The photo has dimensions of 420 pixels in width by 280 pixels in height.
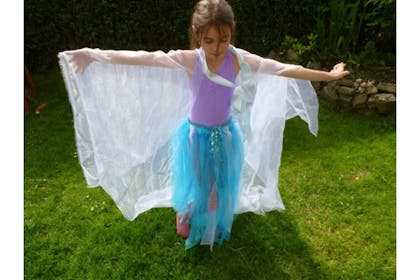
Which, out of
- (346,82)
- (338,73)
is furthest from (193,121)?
(346,82)

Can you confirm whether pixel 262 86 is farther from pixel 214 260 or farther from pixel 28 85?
pixel 28 85

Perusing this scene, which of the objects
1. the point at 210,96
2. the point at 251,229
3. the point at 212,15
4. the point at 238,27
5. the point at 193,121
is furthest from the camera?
the point at 238,27

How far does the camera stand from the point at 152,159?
243 centimetres

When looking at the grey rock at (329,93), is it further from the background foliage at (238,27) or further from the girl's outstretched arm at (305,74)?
the girl's outstretched arm at (305,74)

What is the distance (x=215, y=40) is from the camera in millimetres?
1815

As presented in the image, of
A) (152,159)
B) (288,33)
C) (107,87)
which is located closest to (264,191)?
(152,159)

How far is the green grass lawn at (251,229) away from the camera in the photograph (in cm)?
246

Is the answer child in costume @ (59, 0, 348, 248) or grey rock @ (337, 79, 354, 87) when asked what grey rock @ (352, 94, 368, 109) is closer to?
grey rock @ (337, 79, 354, 87)

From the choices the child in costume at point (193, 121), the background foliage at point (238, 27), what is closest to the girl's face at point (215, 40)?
the child in costume at point (193, 121)

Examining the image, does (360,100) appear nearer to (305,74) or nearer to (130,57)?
(305,74)

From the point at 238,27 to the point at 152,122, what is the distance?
10.2 feet

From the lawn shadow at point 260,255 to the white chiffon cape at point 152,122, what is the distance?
0.19 meters

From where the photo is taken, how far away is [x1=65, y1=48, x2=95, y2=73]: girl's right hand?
1904 mm

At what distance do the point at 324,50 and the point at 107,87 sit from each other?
135 inches
